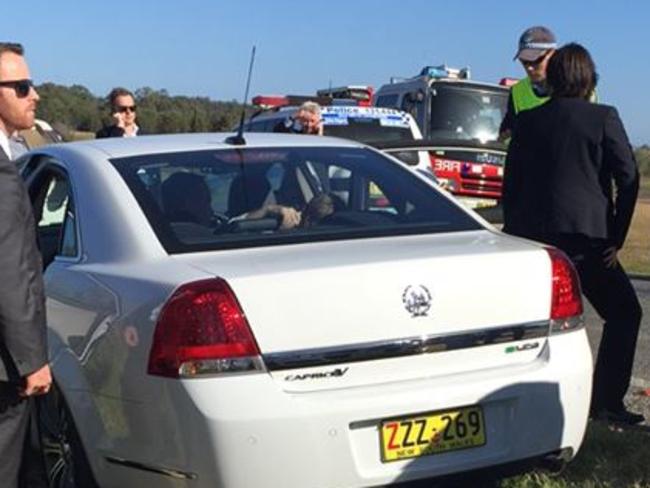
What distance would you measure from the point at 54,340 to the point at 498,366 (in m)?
1.71

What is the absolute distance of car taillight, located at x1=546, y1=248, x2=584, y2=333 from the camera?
3.77m

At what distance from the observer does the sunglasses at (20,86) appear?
4.01 m

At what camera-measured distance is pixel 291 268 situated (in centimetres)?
347

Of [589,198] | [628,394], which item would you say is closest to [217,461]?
[589,198]

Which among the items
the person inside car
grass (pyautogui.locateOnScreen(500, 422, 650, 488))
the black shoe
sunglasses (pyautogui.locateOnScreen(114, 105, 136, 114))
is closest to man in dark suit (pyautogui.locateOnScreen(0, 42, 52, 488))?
the person inside car

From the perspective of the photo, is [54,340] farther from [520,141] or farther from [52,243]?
[520,141]

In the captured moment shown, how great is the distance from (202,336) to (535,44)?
341cm

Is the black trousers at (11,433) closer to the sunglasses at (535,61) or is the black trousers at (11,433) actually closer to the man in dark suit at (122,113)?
the sunglasses at (535,61)

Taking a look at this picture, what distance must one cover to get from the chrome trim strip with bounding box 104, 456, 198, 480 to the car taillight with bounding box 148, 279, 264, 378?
0.31m

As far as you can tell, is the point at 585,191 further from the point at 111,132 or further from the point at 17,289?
the point at 111,132

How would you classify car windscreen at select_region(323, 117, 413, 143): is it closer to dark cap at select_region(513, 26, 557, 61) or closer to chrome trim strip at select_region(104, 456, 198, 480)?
dark cap at select_region(513, 26, 557, 61)

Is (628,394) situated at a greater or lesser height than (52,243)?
lesser

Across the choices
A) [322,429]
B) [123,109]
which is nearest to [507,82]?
[123,109]

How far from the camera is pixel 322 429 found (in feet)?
10.7
